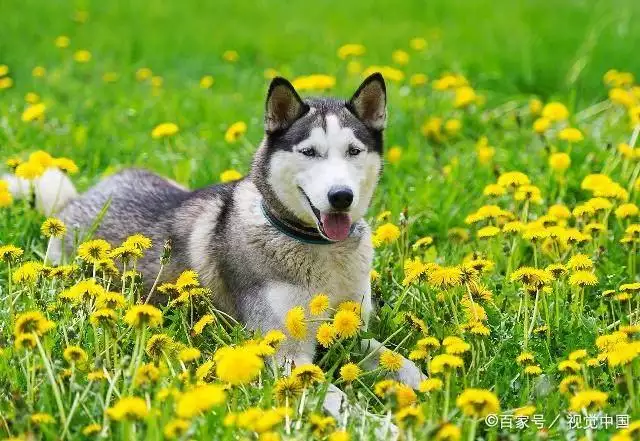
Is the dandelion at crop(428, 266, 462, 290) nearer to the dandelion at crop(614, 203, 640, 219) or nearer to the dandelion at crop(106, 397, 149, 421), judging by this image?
the dandelion at crop(614, 203, 640, 219)

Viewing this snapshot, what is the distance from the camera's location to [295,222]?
4125 millimetres

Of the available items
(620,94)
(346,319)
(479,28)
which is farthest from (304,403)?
(479,28)

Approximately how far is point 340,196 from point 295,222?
→ 16.3 inches

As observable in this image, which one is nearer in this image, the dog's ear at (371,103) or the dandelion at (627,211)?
the dog's ear at (371,103)

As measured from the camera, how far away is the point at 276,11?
10.7 m

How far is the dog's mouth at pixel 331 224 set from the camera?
3.95 meters

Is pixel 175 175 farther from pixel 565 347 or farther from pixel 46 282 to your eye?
pixel 565 347

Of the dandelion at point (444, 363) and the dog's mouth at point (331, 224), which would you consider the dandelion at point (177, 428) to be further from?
the dog's mouth at point (331, 224)

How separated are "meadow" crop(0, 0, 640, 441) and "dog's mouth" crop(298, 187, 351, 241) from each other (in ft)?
1.08

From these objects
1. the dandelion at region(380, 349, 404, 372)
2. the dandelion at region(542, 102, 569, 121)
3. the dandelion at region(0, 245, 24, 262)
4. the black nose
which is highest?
the dandelion at region(542, 102, 569, 121)

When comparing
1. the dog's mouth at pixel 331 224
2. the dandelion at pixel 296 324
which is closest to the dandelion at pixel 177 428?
the dandelion at pixel 296 324

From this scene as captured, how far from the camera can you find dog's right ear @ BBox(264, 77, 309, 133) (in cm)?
404

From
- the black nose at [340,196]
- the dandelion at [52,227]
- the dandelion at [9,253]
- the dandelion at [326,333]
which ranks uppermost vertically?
the black nose at [340,196]

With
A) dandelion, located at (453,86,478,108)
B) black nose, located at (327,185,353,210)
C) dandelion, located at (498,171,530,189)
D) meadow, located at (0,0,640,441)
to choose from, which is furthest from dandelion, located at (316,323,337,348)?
dandelion, located at (453,86,478,108)
